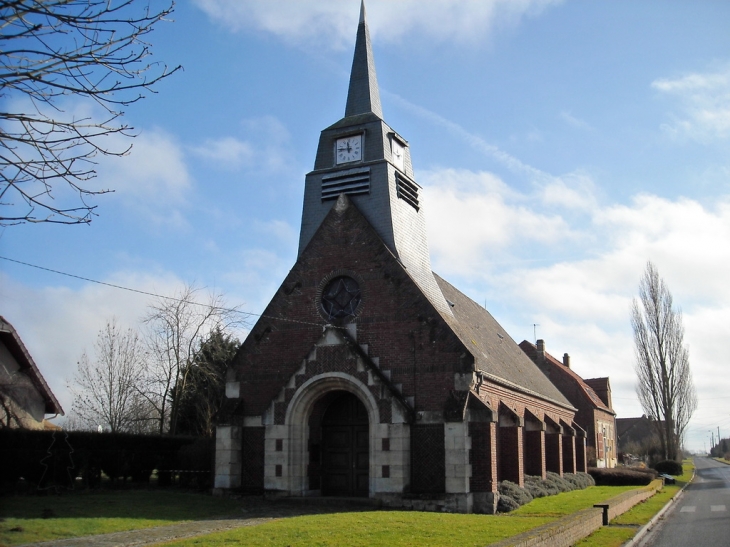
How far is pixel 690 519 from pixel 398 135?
16.6 metres

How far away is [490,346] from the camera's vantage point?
3000 cm

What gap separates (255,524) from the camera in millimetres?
16141

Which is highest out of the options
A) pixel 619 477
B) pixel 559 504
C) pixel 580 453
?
pixel 580 453

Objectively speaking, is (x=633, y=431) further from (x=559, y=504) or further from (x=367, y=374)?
(x=367, y=374)

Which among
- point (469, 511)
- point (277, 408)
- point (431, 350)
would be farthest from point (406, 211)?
point (469, 511)

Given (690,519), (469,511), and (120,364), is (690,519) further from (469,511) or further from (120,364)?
(120,364)

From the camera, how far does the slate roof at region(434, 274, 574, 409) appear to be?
24.0 meters

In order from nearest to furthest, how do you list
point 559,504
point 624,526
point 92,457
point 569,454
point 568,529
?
point 568,529, point 624,526, point 559,504, point 92,457, point 569,454

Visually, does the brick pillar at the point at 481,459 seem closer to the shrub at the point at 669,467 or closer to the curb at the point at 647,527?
the curb at the point at 647,527

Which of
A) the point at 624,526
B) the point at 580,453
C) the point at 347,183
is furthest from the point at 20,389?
the point at 580,453

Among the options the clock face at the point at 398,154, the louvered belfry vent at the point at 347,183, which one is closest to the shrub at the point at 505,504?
the louvered belfry vent at the point at 347,183

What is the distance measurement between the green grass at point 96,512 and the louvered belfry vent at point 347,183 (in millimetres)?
11288

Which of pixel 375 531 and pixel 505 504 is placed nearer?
pixel 375 531

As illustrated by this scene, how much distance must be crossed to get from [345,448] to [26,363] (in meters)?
13.0
